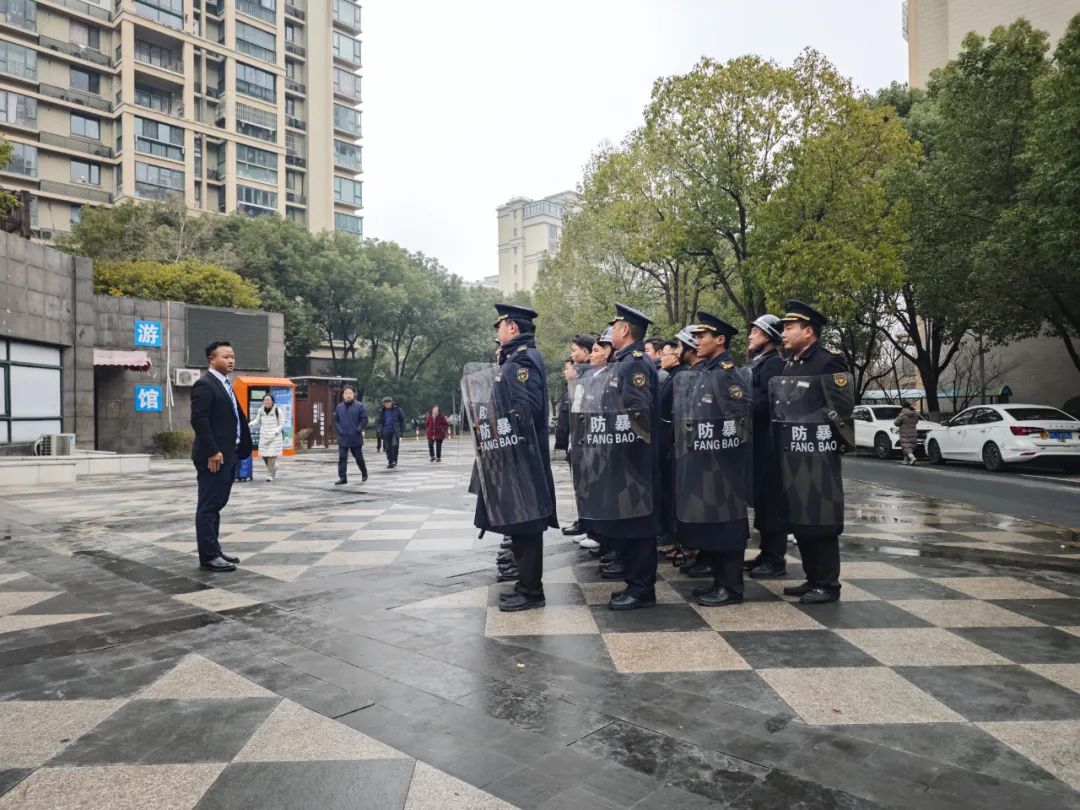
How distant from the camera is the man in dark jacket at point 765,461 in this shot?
5324mm

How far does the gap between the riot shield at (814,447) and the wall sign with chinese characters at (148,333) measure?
72.1ft

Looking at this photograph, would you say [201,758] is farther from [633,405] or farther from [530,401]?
[633,405]

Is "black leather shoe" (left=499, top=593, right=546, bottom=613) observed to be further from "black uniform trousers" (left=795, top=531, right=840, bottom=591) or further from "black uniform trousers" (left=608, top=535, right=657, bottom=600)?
"black uniform trousers" (left=795, top=531, right=840, bottom=591)

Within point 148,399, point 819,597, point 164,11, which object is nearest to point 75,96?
→ point 164,11

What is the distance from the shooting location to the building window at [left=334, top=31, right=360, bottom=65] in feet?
183

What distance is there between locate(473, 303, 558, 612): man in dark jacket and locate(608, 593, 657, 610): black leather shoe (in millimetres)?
453

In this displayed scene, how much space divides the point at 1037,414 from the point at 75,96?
158 ft

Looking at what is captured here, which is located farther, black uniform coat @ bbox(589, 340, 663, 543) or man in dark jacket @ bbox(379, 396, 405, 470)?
man in dark jacket @ bbox(379, 396, 405, 470)

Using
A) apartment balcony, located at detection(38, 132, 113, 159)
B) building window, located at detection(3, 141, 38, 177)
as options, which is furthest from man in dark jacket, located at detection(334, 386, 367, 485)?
apartment balcony, located at detection(38, 132, 113, 159)

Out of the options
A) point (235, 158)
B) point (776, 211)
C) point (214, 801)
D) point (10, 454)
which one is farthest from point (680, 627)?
point (235, 158)

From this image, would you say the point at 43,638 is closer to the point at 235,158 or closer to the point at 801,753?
the point at 801,753

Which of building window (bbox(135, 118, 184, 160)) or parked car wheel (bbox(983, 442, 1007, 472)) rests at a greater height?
building window (bbox(135, 118, 184, 160))

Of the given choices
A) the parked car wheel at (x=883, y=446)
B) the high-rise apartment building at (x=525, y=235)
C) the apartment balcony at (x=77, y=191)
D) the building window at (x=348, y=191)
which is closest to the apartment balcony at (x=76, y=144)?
the apartment balcony at (x=77, y=191)

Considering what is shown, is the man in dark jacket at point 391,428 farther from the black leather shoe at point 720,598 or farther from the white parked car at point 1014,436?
the black leather shoe at point 720,598
